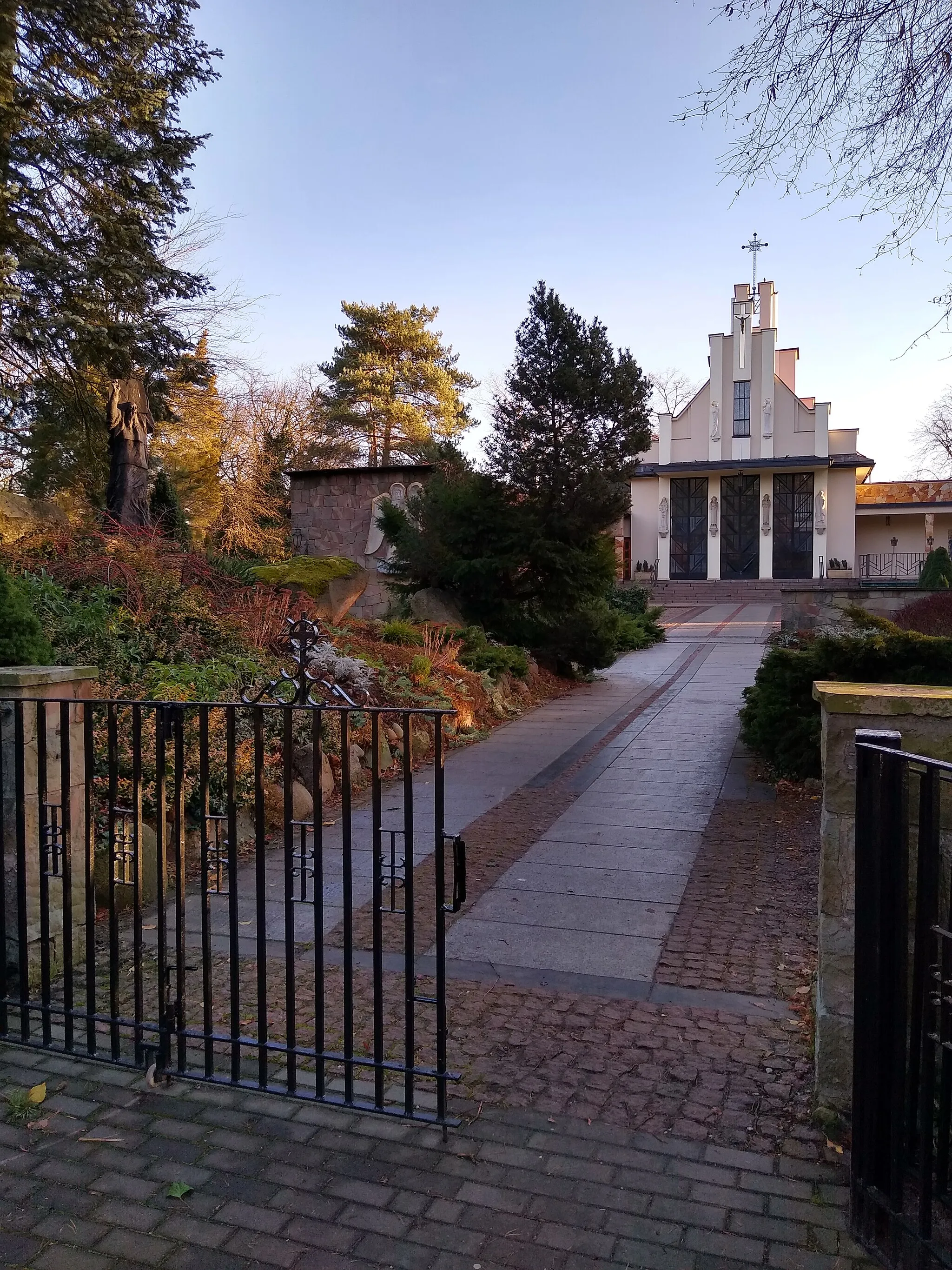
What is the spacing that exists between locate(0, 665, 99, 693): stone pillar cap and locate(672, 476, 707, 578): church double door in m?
37.1

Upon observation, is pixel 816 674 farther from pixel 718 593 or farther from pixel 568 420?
pixel 718 593

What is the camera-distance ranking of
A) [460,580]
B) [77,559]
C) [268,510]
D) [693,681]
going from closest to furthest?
[77,559] → [460,580] → [693,681] → [268,510]

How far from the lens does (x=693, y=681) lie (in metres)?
14.6

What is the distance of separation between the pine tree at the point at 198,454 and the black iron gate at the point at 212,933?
15180 millimetres

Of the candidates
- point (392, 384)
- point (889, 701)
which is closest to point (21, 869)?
point (889, 701)

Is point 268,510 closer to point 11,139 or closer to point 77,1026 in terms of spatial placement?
point 11,139

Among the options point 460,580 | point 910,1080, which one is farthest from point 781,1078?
point 460,580

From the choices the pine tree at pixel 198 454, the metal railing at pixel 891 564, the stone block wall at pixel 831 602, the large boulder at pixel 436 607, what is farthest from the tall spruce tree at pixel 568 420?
the metal railing at pixel 891 564

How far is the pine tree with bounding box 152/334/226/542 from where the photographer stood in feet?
68.9

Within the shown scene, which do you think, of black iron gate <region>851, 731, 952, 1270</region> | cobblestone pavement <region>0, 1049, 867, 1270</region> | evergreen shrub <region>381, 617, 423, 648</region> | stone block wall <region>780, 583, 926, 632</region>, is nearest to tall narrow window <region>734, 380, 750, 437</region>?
stone block wall <region>780, 583, 926, 632</region>

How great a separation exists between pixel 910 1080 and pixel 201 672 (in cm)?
560

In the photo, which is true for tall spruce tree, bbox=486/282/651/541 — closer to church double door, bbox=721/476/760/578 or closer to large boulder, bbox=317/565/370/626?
large boulder, bbox=317/565/370/626

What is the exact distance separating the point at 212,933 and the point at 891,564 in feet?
136

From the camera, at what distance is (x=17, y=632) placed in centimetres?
518
